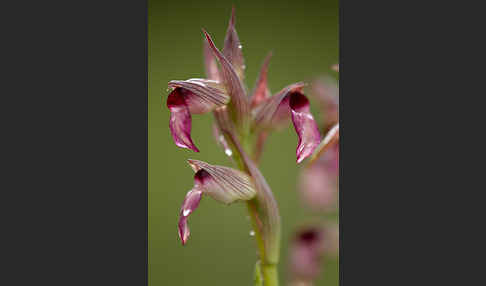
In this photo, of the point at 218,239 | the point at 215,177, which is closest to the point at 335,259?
the point at 218,239

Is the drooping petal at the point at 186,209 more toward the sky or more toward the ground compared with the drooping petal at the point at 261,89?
more toward the ground

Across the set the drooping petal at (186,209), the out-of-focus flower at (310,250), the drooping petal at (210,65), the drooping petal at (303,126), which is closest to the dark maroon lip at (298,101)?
the drooping petal at (303,126)

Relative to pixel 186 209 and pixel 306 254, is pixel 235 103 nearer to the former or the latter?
pixel 186 209

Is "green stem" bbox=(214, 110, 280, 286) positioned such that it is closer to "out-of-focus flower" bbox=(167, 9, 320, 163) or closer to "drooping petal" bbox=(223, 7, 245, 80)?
"out-of-focus flower" bbox=(167, 9, 320, 163)

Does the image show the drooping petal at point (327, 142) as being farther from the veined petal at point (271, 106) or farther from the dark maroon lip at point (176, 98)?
the dark maroon lip at point (176, 98)

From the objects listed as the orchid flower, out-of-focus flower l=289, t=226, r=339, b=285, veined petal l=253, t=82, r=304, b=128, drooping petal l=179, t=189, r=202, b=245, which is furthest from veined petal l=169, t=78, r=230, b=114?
out-of-focus flower l=289, t=226, r=339, b=285

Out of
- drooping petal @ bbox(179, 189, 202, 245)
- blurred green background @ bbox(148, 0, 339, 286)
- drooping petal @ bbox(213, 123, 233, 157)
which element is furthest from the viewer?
blurred green background @ bbox(148, 0, 339, 286)
